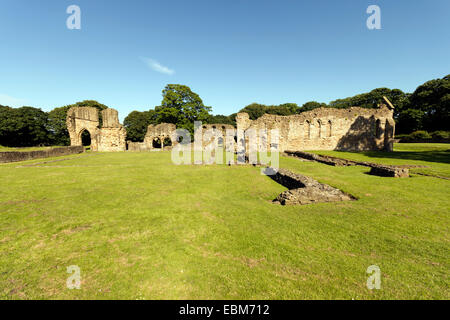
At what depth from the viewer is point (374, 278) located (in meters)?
2.62

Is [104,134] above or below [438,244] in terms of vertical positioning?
above

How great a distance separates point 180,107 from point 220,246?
1555 inches

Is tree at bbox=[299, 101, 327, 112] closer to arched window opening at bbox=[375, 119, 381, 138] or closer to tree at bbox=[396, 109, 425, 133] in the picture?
tree at bbox=[396, 109, 425, 133]

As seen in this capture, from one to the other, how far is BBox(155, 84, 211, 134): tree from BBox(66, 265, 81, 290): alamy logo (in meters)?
36.8

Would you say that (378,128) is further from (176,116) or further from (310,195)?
(176,116)

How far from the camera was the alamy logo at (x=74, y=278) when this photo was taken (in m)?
2.47

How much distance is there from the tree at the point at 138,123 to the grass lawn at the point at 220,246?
4558 centimetres

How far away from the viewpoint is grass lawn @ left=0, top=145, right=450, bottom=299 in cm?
244

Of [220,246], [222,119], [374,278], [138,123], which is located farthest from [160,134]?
[222,119]

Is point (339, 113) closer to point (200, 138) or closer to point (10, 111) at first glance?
point (200, 138)

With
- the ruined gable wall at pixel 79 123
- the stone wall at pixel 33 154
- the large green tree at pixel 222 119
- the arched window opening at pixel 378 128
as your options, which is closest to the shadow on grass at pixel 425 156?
the arched window opening at pixel 378 128
